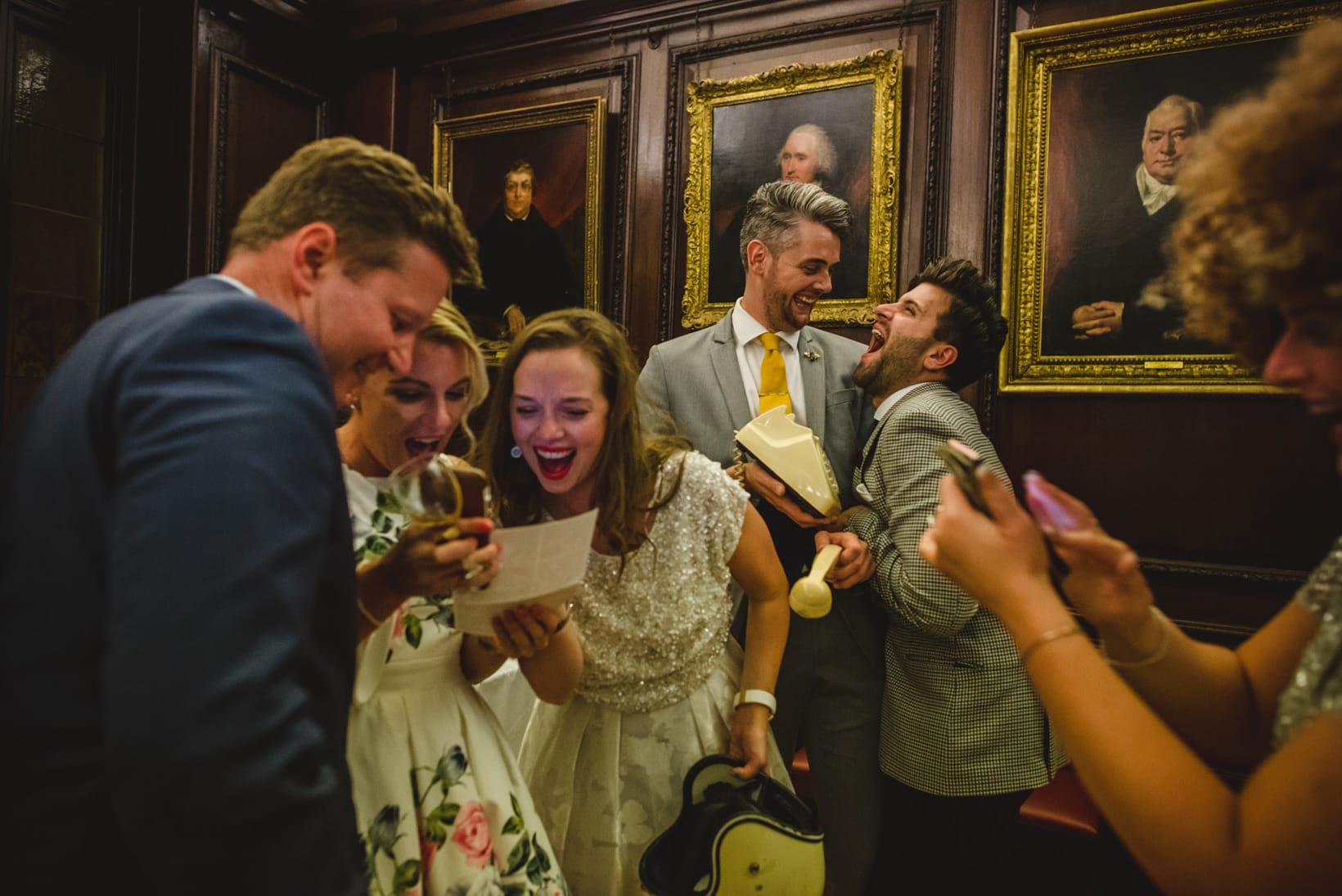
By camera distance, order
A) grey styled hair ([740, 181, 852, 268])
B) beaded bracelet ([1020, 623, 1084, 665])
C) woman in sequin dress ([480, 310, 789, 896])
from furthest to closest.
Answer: grey styled hair ([740, 181, 852, 268])
woman in sequin dress ([480, 310, 789, 896])
beaded bracelet ([1020, 623, 1084, 665])

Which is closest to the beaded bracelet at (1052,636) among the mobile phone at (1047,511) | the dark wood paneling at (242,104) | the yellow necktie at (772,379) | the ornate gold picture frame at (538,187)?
the mobile phone at (1047,511)

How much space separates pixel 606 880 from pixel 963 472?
1264 mm

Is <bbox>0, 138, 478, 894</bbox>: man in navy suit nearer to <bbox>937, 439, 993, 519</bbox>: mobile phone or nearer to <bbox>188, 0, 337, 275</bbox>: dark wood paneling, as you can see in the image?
<bbox>937, 439, 993, 519</bbox>: mobile phone

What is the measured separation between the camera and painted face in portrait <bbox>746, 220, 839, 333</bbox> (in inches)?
119

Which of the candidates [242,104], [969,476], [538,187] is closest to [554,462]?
[969,476]

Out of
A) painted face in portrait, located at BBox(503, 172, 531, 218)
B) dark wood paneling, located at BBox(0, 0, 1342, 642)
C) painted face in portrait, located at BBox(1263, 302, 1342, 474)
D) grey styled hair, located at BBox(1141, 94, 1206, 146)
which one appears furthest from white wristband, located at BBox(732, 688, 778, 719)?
painted face in portrait, located at BBox(503, 172, 531, 218)

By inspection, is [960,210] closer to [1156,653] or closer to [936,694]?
[936,694]

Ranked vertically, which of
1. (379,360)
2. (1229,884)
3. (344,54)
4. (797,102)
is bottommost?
(1229,884)

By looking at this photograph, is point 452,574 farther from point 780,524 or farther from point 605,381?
point 780,524

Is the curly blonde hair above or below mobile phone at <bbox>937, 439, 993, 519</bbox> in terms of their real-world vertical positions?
above

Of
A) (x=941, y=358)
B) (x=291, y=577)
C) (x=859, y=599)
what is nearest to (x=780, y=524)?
(x=859, y=599)

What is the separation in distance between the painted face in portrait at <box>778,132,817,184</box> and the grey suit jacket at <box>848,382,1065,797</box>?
5.62 ft

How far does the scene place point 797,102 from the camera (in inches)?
156

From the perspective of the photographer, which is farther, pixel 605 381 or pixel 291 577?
pixel 605 381
